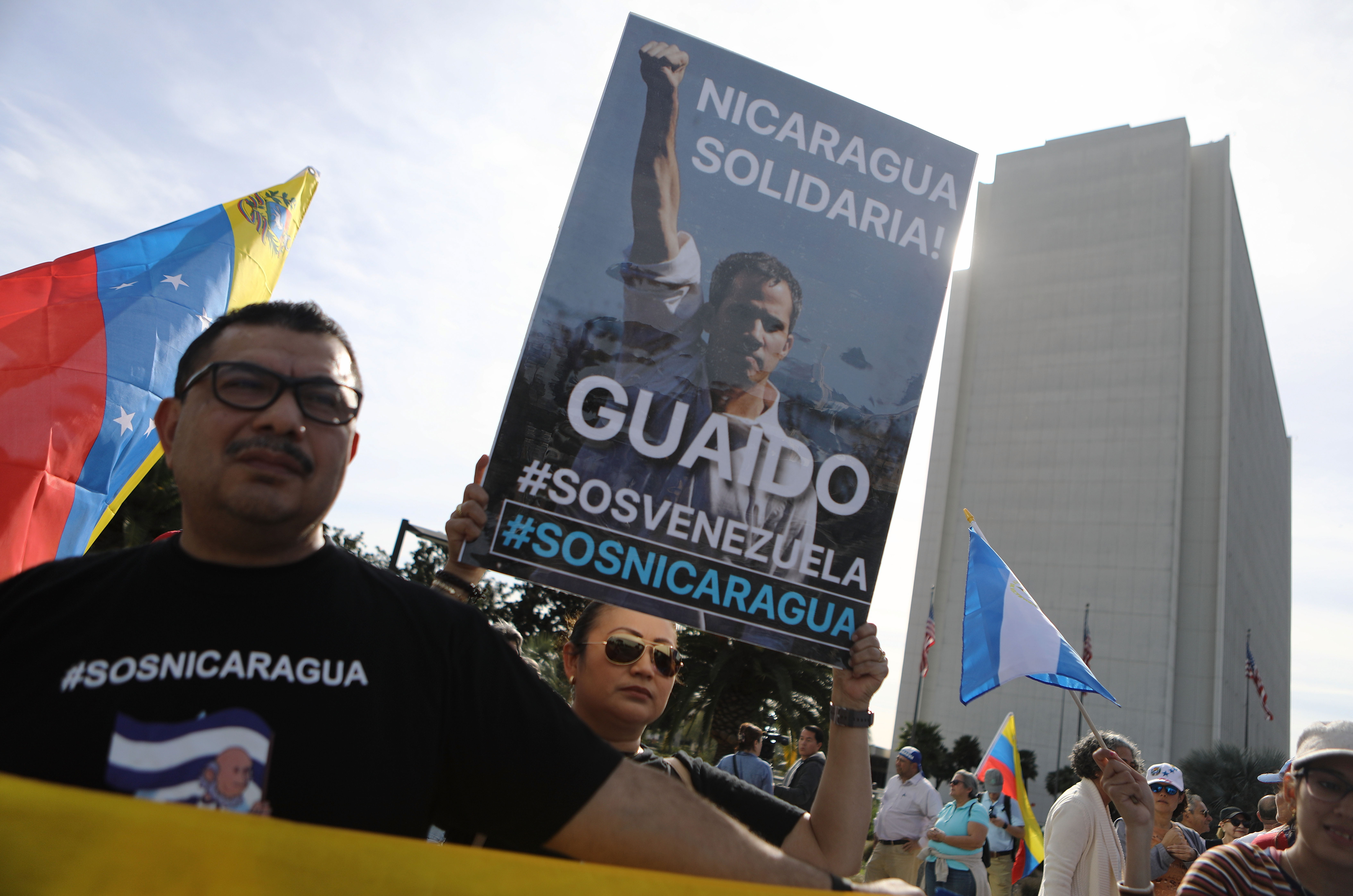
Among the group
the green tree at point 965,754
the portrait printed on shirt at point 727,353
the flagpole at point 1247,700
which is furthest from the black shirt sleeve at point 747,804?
the flagpole at point 1247,700

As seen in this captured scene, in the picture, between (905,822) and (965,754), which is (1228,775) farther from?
(905,822)

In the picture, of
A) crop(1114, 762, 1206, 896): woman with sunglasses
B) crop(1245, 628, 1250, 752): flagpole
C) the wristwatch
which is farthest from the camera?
crop(1245, 628, 1250, 752): flagpole

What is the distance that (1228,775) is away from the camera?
101 feet

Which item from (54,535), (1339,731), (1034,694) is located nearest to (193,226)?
(54,535)

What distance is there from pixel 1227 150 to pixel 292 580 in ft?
212

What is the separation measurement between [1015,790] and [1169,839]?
515 centimetres

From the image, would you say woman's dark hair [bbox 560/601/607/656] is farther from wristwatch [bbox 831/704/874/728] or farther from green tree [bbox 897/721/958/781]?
green tree [bbox 897/721/958/781]

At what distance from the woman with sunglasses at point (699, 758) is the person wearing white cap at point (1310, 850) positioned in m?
0.96

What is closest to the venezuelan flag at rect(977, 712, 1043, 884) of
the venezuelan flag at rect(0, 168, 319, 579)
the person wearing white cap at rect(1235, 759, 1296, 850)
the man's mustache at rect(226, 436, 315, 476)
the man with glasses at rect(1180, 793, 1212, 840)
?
the man with glasses at rect(1180, 793, 1212, 840)

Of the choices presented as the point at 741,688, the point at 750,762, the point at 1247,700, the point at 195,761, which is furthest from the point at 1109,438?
the point at 195,761

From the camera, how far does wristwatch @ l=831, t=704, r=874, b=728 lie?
2488 millimetres

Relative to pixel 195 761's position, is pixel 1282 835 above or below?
above

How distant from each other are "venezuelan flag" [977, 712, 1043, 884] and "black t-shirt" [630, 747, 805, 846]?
23.3 feet

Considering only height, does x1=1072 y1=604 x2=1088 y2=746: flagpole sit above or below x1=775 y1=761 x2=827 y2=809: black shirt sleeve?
above
